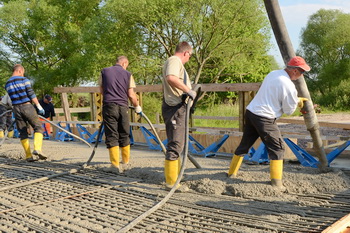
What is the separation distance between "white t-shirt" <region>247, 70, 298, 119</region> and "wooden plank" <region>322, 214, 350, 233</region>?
4.42 feet

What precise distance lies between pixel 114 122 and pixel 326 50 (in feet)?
94.9

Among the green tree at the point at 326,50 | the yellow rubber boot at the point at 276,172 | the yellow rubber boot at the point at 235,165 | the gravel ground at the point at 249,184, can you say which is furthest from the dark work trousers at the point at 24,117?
the green tree at the point at 326,50

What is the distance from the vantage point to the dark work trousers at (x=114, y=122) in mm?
5246

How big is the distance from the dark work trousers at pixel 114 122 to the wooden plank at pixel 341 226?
3178mm

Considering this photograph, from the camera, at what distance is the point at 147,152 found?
7.15 m

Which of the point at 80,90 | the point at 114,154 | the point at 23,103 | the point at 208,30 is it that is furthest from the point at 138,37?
the point at 114,154

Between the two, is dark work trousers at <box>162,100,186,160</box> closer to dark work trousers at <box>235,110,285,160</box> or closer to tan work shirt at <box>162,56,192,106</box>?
tan work shirt at <box>162,56,192,106</box>

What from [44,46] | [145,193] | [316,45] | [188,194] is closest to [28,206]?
[145,193]

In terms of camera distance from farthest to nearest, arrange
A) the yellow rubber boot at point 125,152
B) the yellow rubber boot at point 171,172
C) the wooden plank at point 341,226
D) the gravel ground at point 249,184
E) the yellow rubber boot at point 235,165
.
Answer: the yellow rubber boot at point 125,152
the yellow rubber boot at point 235,165
the yellow rubber boot at point 171,172
the gravel ground at point 249,184
the wooden plank at point 341,226

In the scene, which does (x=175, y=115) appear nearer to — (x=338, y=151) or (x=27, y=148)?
(x=338, y=151)

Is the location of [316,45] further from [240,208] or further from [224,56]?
[240,208]

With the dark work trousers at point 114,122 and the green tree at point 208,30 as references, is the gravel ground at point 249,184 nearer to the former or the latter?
the dark work trousers at point 114,122

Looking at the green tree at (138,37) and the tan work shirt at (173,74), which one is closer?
the tan work shirt at (173,74)

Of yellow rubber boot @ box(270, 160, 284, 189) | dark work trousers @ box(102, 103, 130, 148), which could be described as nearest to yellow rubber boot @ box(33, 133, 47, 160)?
dark work trousers @ box(102, 103, 130, 148)
